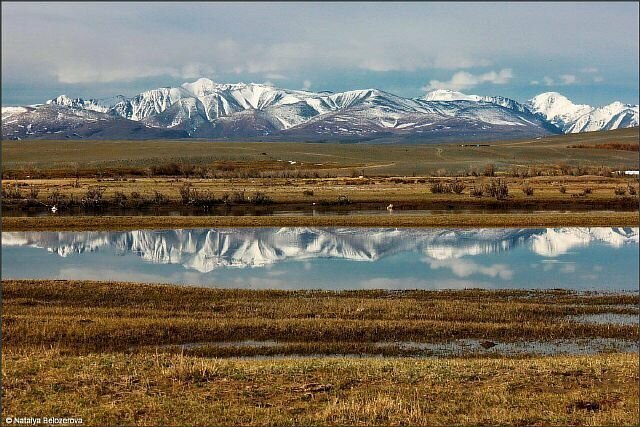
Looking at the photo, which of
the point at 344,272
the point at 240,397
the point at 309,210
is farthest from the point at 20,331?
the point at 309,210

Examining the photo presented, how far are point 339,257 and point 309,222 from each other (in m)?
13.8

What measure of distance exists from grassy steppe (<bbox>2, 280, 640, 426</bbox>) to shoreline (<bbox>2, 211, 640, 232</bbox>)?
1062 inches

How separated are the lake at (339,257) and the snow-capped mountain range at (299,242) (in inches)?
2.3

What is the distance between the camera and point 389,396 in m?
12.1

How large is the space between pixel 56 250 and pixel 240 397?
30989 mm

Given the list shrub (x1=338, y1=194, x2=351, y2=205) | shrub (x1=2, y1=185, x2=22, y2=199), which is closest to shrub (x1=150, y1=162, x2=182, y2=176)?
shrub (x1=2, y1=185, x2=22, y2=199)

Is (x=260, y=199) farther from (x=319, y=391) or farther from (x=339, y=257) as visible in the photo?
(x=319, y=391)

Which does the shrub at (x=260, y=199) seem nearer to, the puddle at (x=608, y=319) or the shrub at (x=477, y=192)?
the shrub at (x=477, y=192)

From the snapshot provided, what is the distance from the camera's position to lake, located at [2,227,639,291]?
101 ft

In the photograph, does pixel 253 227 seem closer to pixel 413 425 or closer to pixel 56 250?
pixel 56 250

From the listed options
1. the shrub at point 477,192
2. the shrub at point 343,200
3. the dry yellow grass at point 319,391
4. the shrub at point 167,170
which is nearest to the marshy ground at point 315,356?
the dry yellow grass at point 319,391

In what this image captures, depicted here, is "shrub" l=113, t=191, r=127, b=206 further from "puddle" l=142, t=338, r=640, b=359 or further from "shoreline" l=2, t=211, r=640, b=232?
"puddle" l=142, t=338, r=640, b=359

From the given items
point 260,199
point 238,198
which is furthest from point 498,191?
point 238,198

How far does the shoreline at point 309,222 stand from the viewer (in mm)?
49750
